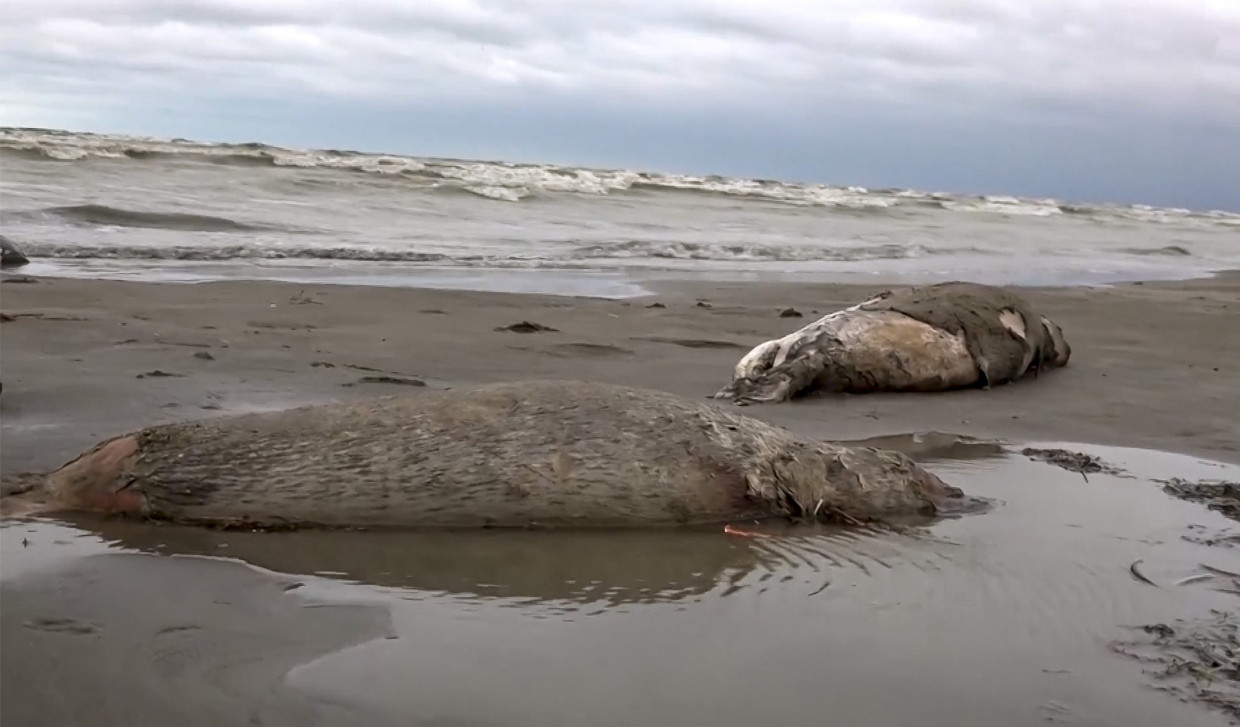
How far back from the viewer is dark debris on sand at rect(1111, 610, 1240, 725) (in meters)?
2.78

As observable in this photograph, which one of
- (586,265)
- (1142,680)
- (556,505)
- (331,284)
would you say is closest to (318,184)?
(586,265)

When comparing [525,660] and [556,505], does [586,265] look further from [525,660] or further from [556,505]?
[525,660]

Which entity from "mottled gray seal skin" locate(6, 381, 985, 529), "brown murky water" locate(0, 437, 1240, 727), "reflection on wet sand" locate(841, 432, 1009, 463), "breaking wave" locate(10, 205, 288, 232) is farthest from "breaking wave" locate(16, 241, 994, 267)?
"brown murky water" locate(0, 437, 1240, 727)

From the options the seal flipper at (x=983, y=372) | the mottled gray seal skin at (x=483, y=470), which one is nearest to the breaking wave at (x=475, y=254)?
the seal flipper at (x=983, y=372)

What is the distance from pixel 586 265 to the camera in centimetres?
1429

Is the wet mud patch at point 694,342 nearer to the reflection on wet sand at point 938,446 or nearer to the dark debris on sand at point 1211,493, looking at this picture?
the reflection on wet sand at point 938,446

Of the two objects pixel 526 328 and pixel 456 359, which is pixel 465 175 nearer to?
pixel 526 328

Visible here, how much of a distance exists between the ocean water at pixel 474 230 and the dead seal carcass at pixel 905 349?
4.64m

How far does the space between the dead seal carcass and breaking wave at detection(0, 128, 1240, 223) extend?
57.0 ft

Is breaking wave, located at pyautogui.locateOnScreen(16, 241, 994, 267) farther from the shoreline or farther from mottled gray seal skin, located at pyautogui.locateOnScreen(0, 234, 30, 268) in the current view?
the shoreline

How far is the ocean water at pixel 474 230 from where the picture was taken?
41.5 ft

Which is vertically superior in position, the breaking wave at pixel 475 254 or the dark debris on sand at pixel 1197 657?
the breaking wave at pixel 475 254

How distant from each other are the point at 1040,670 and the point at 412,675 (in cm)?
141

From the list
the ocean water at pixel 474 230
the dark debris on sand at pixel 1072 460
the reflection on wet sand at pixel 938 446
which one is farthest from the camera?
the ocean water at pixel 474 230
